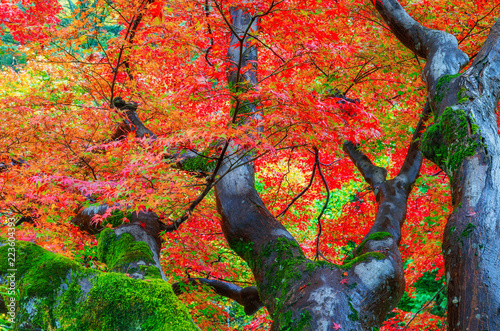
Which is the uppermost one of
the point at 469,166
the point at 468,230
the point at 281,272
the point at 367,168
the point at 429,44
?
the point at 429,44

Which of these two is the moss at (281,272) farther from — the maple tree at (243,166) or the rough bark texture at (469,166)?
the rough bark texture at (469,166)

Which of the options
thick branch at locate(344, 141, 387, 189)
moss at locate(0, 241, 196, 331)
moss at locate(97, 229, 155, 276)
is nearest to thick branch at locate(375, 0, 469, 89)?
thick branch at locate(344, 141, 387, 189)

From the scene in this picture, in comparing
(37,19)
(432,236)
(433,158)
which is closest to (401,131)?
(432,236)

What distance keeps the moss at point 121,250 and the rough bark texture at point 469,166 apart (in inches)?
103

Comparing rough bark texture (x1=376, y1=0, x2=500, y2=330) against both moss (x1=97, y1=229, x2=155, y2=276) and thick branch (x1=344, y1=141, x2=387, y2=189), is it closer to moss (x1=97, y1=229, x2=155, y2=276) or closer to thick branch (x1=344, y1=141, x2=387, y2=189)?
thick branch (x1=344, y1=141, x2=387, y2=189)

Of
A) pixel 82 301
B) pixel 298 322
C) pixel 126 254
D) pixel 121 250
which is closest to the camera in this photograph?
pixel 82 301

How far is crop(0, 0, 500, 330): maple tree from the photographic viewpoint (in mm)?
2078

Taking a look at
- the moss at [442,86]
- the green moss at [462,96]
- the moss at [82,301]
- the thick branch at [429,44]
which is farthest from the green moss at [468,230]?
the moss at [82,301]

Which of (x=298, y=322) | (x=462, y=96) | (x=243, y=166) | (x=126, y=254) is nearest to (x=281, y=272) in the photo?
(x=298, y=322)

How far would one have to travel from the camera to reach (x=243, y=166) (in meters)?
4.01

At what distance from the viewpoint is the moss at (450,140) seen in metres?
2.56

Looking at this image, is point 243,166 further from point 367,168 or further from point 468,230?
point 468,230

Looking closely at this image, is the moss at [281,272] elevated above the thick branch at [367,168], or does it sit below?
below

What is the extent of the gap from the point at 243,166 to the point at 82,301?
244cm
